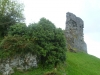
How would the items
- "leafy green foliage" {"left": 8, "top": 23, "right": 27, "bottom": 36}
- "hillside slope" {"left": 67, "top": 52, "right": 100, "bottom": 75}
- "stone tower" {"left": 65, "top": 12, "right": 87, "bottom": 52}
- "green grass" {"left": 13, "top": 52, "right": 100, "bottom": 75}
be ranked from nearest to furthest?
"green grass" {"left": 13, "top": 52, "right": 100, "bottom": 75}
"leafy green foliage" {"left": 8, "top": 23, "right": 27, "bottom": 36}
"hillside slope" {"left": 67, "top": 52, "right": 100, "bottom": 75}
"stone tower" {"left": 65, "top": 12, "right": 87, "bottom": 52}

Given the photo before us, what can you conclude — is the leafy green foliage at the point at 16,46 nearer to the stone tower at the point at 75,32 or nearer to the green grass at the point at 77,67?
the green grass at the point at 77,67

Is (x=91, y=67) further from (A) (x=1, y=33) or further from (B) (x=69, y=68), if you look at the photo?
(A) (x=1, y=33)

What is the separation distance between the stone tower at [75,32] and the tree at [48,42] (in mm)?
15226

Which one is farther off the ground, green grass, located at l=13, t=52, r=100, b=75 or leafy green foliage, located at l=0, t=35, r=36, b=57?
leafy green foliage, located at l=0, t=35, r=36, b=57

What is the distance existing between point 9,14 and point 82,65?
443 inches

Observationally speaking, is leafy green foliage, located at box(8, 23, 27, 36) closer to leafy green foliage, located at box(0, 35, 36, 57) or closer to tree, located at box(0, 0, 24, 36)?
leafy green foliage, located at box(0, 35, 36, 57)

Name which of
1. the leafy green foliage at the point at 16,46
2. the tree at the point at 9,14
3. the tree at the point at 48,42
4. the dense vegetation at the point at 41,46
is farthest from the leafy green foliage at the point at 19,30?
the tree at the point at 9,14

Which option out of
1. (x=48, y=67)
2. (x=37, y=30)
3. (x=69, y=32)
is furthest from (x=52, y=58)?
(x=69, y=32)

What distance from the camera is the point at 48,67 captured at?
26953mm

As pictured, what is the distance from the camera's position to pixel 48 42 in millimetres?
27625

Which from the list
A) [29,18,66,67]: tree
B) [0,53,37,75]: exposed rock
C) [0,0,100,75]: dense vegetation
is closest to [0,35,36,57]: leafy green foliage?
[0,0,100,75]: dense vegetation

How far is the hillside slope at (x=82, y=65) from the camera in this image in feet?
101

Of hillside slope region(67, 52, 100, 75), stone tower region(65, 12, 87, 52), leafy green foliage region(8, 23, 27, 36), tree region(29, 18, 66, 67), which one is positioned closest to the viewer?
tree region(29, 18, 66, 67)

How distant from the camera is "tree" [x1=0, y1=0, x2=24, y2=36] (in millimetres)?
36750
